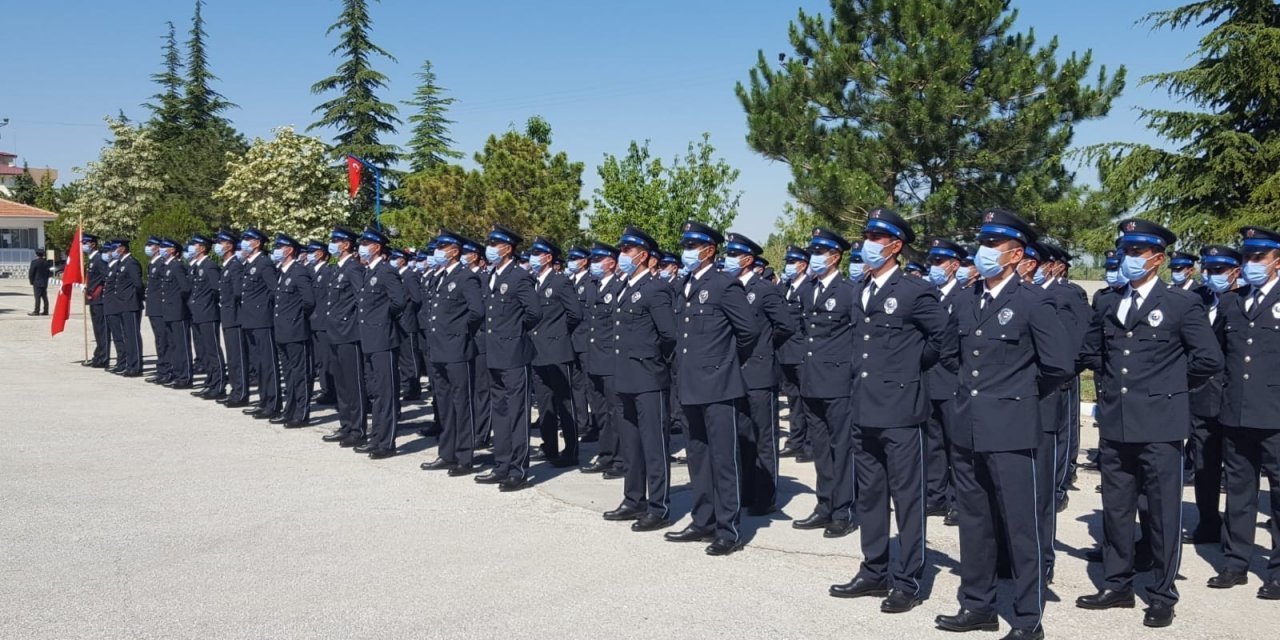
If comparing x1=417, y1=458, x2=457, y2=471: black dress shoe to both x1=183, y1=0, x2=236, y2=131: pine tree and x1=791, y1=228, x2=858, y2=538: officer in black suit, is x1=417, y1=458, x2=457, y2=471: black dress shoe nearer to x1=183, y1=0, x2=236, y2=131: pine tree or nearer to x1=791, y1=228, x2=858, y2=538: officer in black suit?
x1=791, y1=228, x2=858, y2=538: officer in black suit

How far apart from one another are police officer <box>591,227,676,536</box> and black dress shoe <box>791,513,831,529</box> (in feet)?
2.93

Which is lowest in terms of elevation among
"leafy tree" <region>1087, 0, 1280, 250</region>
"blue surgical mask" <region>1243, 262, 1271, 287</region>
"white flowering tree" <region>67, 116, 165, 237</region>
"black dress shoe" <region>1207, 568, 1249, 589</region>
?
"black dress shoe" <region>1207, 568, 1249, 589</region>

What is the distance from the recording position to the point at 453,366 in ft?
28.6

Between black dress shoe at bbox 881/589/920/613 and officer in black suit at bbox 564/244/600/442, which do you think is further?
officer in black suit at bbox 564/244/600/442

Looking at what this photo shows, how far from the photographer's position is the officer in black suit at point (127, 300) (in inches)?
582

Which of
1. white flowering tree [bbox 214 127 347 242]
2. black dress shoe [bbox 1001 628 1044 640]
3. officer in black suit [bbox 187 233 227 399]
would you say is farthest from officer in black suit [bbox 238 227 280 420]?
white flowering tree [bbox 214 127 347 242]

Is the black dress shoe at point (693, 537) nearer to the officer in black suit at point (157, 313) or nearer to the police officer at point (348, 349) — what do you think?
the police officer at point (348, 349)

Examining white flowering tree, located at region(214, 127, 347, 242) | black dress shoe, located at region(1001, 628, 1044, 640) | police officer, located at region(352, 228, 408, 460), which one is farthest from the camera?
white flowering tree, located at region(214, 127, 347, 242)

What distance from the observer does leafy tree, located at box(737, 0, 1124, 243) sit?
1572 cm

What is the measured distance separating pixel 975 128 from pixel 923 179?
3.93ft

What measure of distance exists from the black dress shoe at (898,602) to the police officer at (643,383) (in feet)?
6.62

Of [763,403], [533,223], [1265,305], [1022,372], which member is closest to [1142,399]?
[1022,372]

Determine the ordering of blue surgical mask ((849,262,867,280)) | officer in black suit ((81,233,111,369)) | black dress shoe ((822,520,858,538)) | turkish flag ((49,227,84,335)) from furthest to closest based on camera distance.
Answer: turkish flag ((49,227,84,335)), officer in black suit ((81,233,111,369)), black dress shoe ((822,520,858,538)), blue surgical mask ((849,262,867,280))

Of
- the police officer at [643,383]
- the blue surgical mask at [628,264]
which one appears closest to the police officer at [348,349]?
the blue surgical mask at [628,264]
